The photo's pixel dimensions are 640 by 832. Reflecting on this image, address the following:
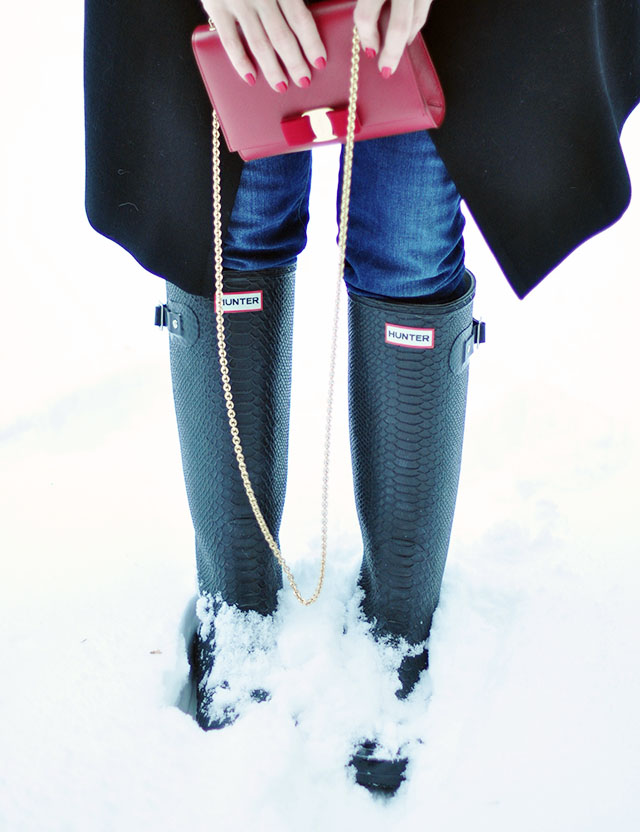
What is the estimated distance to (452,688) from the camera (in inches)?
28.7

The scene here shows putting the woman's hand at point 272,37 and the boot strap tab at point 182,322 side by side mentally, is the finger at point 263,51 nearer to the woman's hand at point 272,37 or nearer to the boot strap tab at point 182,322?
the woman's hand at point 272,37

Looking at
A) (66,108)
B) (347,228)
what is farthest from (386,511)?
(66,108)

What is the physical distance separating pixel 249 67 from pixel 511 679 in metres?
0.63

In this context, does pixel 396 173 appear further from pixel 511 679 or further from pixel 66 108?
pixel 66 108

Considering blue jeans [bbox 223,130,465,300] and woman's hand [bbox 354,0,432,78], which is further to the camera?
blue jeans [bbox 223,130,465,300]

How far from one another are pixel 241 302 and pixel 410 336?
0.17m

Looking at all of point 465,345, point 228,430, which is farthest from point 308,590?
point 465,345

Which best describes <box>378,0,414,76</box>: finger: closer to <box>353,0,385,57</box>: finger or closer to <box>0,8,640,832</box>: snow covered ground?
<box>353,0,385,57</box>: finger

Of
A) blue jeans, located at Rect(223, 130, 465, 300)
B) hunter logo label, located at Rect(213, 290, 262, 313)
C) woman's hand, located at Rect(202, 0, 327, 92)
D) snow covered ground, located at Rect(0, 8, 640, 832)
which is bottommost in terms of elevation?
snow covered ground, located at Rect(0, 8, 640, 832)

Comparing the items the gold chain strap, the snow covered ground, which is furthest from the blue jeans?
the snow covered ground

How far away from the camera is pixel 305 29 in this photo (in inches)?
18.4

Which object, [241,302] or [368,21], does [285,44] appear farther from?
[241,302]

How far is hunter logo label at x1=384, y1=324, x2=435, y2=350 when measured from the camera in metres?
0.65

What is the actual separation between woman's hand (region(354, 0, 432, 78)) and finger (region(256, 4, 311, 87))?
0.05m
